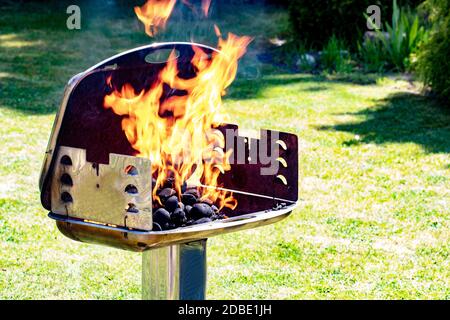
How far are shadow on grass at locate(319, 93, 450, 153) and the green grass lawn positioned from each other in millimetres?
16

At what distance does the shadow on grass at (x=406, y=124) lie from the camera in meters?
6.66

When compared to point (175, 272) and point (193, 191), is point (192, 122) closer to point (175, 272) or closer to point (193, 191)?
point (193, 191)

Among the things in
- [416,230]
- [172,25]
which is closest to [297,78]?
[172,25]

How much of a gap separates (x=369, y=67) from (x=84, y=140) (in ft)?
20.8

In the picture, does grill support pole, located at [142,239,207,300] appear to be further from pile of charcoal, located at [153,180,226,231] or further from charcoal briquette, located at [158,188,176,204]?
charcoal briquette, located at [158,188,176,204]

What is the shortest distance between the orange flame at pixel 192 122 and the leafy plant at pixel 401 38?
18.3ft

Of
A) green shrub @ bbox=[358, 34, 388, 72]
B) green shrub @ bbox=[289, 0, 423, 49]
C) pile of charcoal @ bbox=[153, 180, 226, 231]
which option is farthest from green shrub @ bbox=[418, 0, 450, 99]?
pile of charcoal @ bbox=[153, 180, 226, 231]

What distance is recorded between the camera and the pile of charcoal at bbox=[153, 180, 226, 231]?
273cm

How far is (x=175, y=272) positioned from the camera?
8.87 feet

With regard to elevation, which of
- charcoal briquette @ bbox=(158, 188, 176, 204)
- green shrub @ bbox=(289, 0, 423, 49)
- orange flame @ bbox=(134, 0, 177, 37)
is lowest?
charcoal briquette @ bbox=(158, 188, 176, 204)

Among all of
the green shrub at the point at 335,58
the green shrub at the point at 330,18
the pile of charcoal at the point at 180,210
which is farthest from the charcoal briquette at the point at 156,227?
the green shrub at the point at 330,18

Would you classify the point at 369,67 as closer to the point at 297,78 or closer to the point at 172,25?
the point at 297,78

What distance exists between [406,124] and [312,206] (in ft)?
7.11
